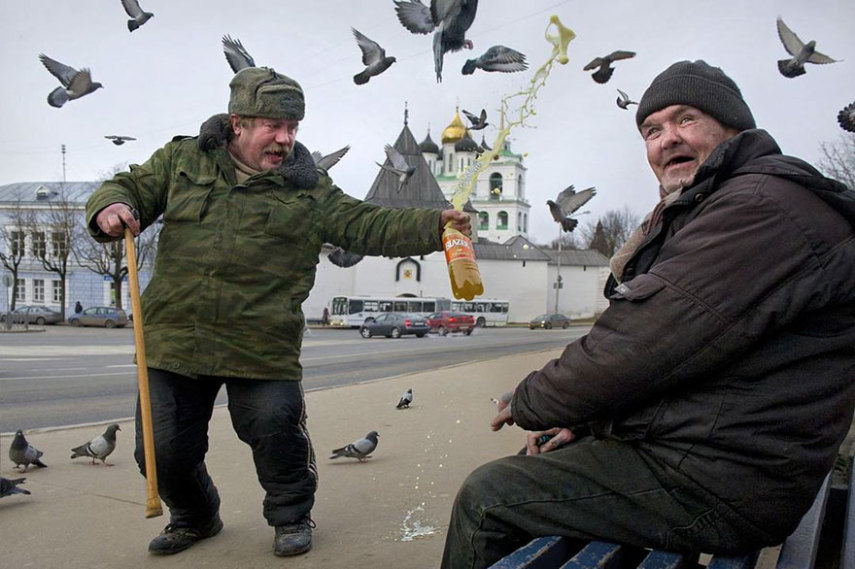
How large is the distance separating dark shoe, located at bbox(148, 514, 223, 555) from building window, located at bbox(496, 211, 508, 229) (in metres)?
98.4

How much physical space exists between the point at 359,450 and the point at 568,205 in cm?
680

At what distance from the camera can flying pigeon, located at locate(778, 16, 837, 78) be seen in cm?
673

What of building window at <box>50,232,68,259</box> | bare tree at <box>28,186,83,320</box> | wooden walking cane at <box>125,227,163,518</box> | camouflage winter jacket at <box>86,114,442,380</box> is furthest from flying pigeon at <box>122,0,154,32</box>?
building window at <box>50,232,68,259</box>

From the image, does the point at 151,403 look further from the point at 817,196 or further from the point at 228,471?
the point at 817,196

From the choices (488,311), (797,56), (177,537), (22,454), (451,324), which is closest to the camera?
(177,537)

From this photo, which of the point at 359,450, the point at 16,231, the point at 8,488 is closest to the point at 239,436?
the point at 8,488

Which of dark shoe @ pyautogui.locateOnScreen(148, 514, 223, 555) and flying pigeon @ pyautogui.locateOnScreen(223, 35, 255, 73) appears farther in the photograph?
flying pigeon @ pyautogui.locateOnScreen(223, 35, 255, 73)

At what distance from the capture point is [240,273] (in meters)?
3.47

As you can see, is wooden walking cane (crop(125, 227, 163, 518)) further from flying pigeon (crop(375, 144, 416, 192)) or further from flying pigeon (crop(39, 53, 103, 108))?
flying pigeon (crop(375, 144, 416, 192))

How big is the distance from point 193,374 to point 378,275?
70.0 m

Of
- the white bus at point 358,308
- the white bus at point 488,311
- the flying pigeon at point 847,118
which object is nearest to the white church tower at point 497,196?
the white bus at point 488,311

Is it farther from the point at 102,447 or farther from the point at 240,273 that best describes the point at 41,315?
the point at 240,273

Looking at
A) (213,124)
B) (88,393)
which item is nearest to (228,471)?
(213,124)

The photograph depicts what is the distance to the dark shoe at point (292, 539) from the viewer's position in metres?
3.49
